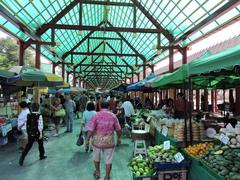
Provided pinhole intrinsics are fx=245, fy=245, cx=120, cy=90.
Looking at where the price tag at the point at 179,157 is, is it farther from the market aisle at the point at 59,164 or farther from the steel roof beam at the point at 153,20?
the steel roof beam at the point at 153,20

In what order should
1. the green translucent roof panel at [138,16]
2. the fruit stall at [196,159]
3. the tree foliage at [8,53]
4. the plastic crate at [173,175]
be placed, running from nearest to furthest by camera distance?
the fruit stall at [196,159] < the plastic crate at [173,175] < the green translucent roof panel at [138,16] < the tree foliage at [8,53]

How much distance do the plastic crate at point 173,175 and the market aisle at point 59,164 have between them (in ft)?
3.29

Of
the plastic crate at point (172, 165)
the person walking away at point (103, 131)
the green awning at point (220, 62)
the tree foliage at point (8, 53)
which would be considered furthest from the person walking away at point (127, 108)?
the tree foliage at point (8, 53)

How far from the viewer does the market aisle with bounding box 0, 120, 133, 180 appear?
4923 mm

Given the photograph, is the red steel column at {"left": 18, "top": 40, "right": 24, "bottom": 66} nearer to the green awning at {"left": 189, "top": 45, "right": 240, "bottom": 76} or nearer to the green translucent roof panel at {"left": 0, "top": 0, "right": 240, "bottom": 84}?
the green translucent roof panel at {"left": 0, "top": 0, "right": 240, "bottom": 84}

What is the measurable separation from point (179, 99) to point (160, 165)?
175 inches

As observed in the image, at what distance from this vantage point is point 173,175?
13.4 feet

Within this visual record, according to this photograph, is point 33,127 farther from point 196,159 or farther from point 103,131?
point 196,159

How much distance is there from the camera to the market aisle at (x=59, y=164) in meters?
4.92

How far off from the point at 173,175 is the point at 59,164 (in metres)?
2.87

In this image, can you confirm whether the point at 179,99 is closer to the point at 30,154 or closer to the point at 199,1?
the point at 30,154

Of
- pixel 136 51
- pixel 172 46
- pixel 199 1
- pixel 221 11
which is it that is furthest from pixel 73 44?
pixel 221 11

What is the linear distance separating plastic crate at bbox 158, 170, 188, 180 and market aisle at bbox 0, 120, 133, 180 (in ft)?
3.29

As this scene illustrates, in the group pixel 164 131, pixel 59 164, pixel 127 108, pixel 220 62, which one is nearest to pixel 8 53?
pixel 127 108
